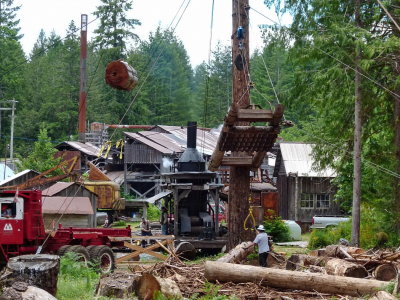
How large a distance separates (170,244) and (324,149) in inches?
253

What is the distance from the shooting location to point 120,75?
746 inches

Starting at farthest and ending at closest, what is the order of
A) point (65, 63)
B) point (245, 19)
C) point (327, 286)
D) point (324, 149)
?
point (65, 63)
point (324, 149)
point (245, 19)
point (327, 286)

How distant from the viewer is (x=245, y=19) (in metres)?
22.4

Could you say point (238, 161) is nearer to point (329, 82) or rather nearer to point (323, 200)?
point (329, 82)

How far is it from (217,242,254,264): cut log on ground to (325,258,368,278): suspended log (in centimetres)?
280

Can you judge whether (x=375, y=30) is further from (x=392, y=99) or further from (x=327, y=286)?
(x=327, y=286)

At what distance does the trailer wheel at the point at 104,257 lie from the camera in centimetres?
2317

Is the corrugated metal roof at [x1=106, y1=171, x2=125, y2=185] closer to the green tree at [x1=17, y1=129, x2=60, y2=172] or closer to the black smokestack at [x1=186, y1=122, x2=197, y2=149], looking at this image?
the green tree at [x1=17, y1=129, x2=60, y2=172]

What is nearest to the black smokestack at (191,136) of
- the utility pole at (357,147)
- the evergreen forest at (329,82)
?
the evergreen forest at (329,82)

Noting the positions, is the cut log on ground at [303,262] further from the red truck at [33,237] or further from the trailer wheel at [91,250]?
the trailer wheel at [91,250]

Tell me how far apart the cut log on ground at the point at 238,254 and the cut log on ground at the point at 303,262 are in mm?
1313

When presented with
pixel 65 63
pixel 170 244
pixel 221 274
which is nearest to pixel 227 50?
pixel 170 244

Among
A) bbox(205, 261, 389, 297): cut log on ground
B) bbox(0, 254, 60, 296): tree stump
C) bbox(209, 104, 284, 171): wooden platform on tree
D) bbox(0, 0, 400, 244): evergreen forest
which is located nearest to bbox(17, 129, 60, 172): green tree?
bbox(0, 0, 400, 244): evergreen forest

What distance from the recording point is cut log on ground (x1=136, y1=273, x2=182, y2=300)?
14.7m
